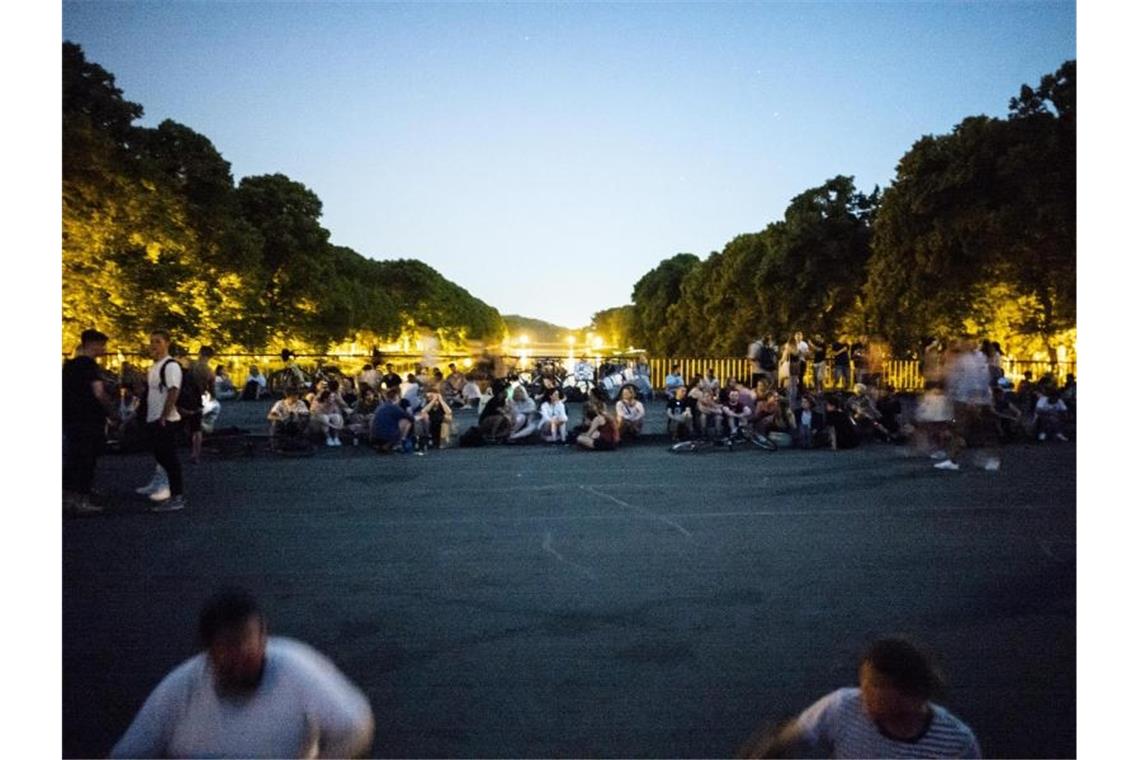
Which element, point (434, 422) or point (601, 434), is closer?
point (601, 434)

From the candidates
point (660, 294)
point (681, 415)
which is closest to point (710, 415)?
point (681, 415)

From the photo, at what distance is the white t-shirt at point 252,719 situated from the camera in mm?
2459

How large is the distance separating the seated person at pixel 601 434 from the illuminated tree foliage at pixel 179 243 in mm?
9597

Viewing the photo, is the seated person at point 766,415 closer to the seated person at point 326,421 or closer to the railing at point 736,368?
the seated person at point 326,421

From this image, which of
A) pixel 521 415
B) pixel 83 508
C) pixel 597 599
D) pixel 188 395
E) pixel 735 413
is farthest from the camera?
pixel 521 415

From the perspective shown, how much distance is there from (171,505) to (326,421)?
5.96 metres

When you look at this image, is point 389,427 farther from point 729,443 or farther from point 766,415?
point 766,415

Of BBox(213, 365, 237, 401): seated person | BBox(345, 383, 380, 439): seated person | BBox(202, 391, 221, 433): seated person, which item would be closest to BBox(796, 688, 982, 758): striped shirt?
BBox(345, 383, 380, 439): seated person

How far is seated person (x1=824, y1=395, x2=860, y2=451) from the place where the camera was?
43.9 feet

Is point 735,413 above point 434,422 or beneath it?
above

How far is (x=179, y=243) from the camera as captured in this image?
17.6 m

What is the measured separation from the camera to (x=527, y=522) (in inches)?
295

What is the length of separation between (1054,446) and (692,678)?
1291cm

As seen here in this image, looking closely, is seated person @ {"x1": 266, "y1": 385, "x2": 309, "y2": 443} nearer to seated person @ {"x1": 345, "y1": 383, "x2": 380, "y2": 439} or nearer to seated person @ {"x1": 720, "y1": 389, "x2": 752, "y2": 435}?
seated person @ {"x1": 345, "y1": 383, "x2": 380, "y2": 439}
